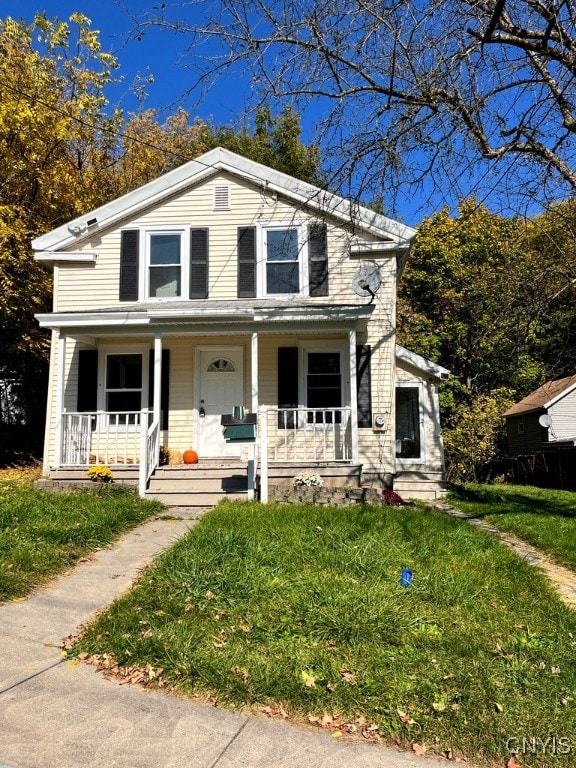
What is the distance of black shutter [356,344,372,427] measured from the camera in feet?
34.7

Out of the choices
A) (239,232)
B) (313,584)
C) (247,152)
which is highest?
(247,152)

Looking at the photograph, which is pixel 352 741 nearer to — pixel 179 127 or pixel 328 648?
pixel 328 648

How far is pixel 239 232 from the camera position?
11.1 meters

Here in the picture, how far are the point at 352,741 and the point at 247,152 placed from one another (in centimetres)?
2314

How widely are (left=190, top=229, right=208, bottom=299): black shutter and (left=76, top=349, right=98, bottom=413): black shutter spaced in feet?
7.97

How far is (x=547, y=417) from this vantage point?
66.9ft

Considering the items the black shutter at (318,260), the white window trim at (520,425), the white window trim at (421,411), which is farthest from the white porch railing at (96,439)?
the white window trim at (520,425)

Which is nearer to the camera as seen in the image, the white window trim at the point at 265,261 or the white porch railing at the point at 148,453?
the white porch railing at the point at 148,453

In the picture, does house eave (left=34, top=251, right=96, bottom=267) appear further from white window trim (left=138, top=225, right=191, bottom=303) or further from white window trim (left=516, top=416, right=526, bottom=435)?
white window trim (left=516, top=416, right=526, bottom=435)

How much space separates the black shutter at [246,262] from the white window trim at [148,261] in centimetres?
109

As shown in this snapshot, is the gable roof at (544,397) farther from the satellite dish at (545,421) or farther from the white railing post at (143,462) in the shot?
the white railing post at (143,462)

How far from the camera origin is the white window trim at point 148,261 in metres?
11.0

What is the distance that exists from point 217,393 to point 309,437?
216cm

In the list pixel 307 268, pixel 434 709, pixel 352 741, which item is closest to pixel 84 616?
pixel 352 741
